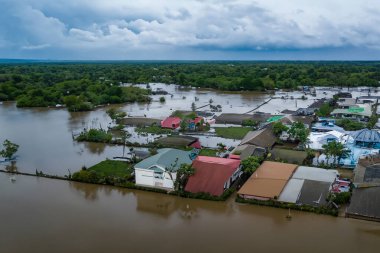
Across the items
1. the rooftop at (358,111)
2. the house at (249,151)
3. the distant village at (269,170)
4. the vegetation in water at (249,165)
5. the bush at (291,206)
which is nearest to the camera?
the bush at (291,206)

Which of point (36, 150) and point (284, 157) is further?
point (36, 150)

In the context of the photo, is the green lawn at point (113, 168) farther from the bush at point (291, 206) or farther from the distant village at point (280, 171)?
the bush at point (291, 206)

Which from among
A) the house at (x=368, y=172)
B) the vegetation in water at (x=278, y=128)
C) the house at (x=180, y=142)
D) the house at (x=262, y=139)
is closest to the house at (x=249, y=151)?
the house at (x=262, y=139)

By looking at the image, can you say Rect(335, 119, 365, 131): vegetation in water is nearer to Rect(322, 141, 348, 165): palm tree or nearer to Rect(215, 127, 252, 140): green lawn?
Rect(215, 127, 252, 140): green lawn

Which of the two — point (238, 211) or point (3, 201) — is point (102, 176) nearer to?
point (3, 201)

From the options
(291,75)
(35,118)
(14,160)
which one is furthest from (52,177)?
(291,75)

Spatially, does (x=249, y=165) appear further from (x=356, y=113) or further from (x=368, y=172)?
(x=356, y=113)
